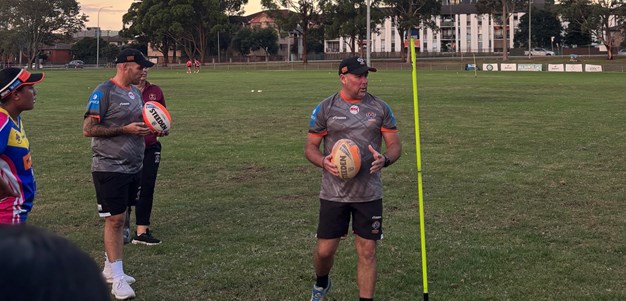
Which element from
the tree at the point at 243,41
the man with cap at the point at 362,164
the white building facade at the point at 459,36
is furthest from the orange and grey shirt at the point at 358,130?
the white building facade at the point at 459,36

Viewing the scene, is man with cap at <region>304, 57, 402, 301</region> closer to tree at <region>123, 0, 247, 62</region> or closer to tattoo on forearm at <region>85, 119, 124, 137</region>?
tattoo on forearm at <region>85, 119, 124, 137</region>

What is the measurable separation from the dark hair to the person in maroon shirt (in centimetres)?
776

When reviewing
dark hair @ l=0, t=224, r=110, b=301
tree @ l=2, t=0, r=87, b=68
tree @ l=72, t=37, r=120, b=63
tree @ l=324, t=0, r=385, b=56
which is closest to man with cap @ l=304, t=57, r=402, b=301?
dark hair @ l=0, t=224, r=110, b=301

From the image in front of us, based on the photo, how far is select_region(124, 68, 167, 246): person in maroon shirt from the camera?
28.9ft

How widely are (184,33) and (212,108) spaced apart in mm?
86690

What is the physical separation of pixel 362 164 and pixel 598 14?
97.1 metres

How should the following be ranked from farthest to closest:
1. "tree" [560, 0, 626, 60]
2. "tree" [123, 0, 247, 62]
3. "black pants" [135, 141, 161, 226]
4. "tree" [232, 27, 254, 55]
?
"tree" [232, 27, 254, 55] < "tree" [123, 0, 247, 62] < "tree" [560, 0, 626, 60] < "black pants" [135, 141, 161, 226]

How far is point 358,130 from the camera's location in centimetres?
611

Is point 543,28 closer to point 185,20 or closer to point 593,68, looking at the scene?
point 593,68

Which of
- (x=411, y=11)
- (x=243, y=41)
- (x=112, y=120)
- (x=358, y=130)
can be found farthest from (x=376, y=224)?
(x=243, y=41)

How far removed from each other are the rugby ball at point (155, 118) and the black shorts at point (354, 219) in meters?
2.11

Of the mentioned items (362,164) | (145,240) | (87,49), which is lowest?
(145,240)

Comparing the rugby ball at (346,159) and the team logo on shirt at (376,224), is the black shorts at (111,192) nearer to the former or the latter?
the rugby ball at (346,159)

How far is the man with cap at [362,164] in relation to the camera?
20.0 ft
